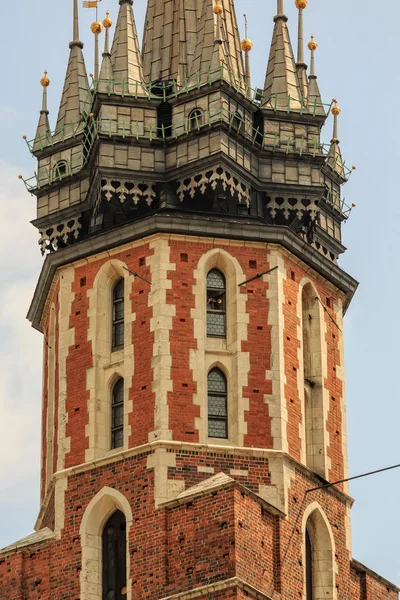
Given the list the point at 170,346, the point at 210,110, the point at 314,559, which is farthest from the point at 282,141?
the point at 314,559

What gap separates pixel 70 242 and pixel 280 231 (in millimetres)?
5280

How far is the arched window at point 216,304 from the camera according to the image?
199 ft

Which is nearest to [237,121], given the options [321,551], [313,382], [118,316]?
[118,316]

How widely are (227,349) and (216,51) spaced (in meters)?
7.75

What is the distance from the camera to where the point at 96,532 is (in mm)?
58969

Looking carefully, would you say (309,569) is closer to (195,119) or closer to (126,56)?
(195,119)

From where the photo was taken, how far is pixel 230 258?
61125 mm

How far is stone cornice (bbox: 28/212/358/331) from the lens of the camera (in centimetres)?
6112

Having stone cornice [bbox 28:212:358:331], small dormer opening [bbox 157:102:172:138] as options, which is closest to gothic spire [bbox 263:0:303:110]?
small dormer opening [bbox 157:102:172:138]

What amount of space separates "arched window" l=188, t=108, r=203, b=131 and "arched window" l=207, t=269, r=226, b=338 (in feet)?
12.2

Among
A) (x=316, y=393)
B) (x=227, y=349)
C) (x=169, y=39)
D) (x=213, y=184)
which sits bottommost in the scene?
(x=316, y=393)

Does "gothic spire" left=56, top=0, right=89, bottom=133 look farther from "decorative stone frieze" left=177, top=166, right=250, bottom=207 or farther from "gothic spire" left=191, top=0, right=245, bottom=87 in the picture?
"decorative stone frieze" left=177, top=166, right=250, bottom=207

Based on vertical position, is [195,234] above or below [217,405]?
above

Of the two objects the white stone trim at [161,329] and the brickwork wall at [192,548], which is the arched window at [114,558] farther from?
the white stone trim at [161,329]
